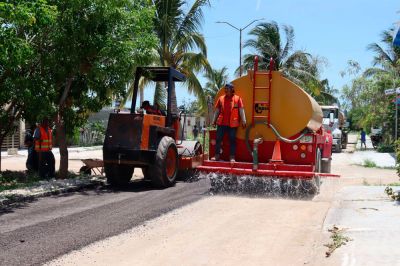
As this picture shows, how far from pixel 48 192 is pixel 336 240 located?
702 centimetres

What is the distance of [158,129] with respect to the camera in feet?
41.7

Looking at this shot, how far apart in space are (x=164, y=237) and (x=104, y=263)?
147cm

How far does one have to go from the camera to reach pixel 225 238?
24.8 ft

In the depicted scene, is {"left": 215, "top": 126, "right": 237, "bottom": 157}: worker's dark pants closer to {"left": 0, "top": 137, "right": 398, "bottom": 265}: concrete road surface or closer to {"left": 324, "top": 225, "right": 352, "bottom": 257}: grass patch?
{"left": 0, "top": 137, "right": 398, "bottom": 265}: concrete road surface

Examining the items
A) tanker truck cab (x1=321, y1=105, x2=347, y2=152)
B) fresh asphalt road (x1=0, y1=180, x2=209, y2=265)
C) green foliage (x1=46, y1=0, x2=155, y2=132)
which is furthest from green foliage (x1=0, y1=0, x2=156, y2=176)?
tanker truck cab (x1=321, y1=105, x2=347, y2=152)

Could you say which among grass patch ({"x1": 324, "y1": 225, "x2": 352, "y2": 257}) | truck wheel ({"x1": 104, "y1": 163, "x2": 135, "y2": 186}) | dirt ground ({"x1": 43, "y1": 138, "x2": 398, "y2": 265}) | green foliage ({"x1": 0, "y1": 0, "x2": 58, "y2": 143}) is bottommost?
dirt ground ({"x1": 43, "y1": 138, "x2": 398, "y2": 265})

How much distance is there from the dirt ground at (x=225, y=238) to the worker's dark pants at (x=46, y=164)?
5187 millimetres

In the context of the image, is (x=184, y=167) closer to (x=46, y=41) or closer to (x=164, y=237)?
(x=46, y=41)

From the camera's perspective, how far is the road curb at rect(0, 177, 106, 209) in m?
10.5

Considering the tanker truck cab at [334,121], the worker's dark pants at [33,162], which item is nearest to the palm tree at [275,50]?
the tanker truck cab at [334,121]

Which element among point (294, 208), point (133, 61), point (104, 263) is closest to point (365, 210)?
point (294, 208)

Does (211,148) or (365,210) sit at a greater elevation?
(211,148)

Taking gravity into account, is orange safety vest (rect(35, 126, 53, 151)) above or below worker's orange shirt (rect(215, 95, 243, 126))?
below

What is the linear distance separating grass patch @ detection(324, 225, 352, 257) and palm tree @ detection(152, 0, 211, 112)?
1797 cm
